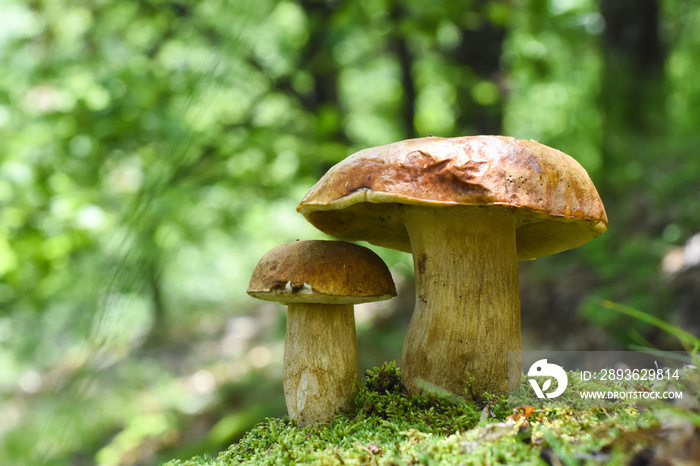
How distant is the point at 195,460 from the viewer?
66.9 inches

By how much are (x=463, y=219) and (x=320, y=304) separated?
0.64 meters

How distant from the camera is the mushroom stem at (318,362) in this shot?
184 centimetres

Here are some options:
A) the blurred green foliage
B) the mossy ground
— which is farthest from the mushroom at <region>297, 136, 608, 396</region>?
the blurred green foliage

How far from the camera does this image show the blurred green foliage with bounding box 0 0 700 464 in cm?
177

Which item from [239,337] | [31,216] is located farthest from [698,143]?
[239,337]

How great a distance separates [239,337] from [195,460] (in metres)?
8.46

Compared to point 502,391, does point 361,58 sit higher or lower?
higher

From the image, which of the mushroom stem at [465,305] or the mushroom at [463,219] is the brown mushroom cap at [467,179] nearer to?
the mushroom at [463,219]

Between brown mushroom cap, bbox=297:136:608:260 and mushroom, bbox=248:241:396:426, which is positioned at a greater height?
brown mushroom cap, bbox=297:136:608:260

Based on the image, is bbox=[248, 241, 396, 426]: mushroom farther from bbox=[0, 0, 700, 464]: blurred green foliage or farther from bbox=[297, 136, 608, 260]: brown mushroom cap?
bbox=[0, 0, 700, 464]: blurred green foliage

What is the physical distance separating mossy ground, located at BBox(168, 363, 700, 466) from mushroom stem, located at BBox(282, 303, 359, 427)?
6 centimetres

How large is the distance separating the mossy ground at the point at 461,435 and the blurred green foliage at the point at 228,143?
66 cm

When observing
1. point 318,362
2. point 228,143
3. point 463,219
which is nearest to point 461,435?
point 318,362

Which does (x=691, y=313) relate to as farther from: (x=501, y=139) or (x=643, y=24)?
(x=643, y=24)
